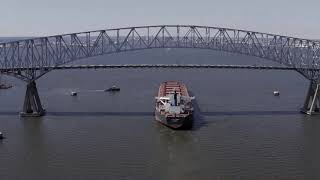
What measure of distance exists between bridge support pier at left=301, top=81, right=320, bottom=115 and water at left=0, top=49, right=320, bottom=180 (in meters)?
1.76

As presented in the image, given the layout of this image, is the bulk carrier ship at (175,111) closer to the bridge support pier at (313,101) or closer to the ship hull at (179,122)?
the ship hull at (179,122)

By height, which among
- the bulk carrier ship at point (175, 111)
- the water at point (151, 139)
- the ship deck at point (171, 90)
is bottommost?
the water at point (151, 139)

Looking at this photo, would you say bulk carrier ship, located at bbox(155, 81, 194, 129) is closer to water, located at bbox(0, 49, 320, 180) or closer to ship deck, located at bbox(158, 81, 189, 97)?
water, located at bbox(0, 49, 320, 180)

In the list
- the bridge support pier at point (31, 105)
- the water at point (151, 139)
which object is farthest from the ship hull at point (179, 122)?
the bridge support pier at point (31, 105)

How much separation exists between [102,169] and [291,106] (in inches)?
1656

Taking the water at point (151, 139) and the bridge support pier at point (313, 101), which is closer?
the water at point (151, 139)

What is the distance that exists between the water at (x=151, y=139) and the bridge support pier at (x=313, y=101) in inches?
69.3

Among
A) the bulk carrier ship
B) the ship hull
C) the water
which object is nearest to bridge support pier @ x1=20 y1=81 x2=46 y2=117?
the water

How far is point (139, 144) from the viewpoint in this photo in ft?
194

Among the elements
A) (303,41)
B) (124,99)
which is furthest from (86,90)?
(303,41)

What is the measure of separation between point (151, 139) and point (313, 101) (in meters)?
26.5

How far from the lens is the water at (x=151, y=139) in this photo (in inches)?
1956

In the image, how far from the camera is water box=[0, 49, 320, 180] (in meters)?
49.7

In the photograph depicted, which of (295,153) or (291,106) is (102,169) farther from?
(291,106)
